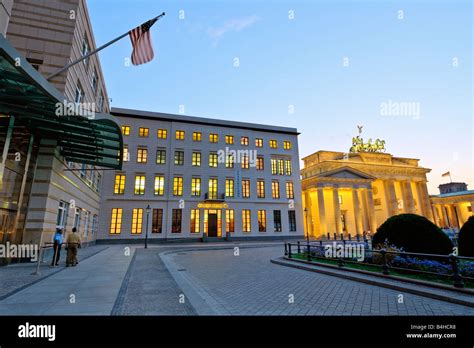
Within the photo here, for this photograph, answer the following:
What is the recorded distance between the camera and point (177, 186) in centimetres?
3172

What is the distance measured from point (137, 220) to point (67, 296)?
24.8m

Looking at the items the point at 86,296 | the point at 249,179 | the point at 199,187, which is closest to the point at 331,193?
the point at 249,179

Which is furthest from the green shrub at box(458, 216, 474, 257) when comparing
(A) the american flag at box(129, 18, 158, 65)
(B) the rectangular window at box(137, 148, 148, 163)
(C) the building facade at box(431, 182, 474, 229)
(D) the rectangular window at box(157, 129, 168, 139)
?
(C) the building facade at box(431, 182, 474, 229)

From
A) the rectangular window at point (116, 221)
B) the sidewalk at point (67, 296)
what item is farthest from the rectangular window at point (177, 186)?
the sidewalk at point (67, 296)

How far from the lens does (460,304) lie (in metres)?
5.70

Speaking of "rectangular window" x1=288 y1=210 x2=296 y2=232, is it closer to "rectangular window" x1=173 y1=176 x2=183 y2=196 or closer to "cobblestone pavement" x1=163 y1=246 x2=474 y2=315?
"rectangular window" x1=173 y1=176 x2=183 y2=196

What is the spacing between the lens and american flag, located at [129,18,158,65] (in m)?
10.3

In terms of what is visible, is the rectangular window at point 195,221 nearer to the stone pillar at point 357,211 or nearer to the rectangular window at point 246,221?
the rectangular window at point 246,221

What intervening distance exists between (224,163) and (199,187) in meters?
5.07

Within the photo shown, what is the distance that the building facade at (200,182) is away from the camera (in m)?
29.5

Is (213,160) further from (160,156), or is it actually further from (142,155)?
(142,155)

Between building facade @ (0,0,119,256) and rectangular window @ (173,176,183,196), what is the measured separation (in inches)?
579

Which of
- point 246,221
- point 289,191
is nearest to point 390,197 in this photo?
point 289,191
